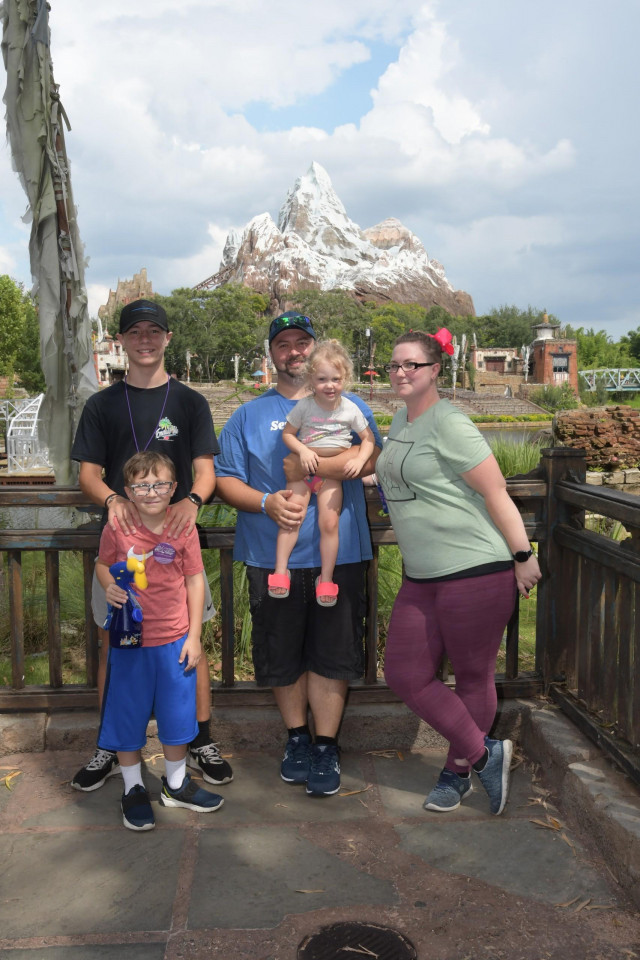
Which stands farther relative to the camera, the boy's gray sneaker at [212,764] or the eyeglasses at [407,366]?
the boy's gray sneaker at [212,764]

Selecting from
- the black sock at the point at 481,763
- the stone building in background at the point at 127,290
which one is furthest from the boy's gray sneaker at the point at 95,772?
the stone building in background at the point at 127,290

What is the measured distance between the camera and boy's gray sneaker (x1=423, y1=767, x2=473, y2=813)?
2957mm

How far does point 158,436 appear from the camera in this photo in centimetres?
301

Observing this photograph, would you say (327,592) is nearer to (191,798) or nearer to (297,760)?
(297,760)

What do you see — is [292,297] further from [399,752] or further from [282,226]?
[282,226]

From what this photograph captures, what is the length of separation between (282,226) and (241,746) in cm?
19243

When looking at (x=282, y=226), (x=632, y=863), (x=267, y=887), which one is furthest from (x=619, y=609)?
(x=282, y=226)

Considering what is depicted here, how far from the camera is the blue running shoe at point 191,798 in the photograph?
2945mm

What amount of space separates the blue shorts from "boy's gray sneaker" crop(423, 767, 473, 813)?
1.02m

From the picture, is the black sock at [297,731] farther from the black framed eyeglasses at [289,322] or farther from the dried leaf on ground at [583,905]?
the black framed eyeglasses at [289,322]

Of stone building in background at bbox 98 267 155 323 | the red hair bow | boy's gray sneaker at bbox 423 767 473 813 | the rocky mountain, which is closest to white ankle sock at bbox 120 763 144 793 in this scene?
boy's gray sneaker at bbox 423 767 473 813

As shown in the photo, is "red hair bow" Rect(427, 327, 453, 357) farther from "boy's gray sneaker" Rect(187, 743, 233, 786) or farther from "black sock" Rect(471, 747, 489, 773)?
"boy's gray sneaker" Rect(187, 743, 233, 786)

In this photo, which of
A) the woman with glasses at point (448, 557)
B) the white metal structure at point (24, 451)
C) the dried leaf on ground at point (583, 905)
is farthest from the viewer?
the white metal structure at point (24, 451)

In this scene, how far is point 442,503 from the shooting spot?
8.93 ft
